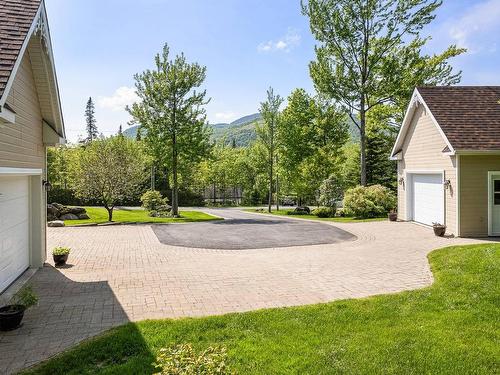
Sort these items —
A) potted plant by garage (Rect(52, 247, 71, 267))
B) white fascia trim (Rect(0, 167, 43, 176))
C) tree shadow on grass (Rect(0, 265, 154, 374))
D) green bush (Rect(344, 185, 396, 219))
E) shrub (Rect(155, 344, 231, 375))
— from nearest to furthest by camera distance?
shrub (Rect(155, 344, 231, 375)), tree shadow on grass (Rect(0, 265, 154, 374)), white fascia trim (Rect(0, 167, 43, 176)), potted plant by garage (Rect(52, 247, 71, 267)), green bush (Rect(344, 185, 396, 219))

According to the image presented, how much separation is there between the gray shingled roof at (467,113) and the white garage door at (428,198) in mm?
2361

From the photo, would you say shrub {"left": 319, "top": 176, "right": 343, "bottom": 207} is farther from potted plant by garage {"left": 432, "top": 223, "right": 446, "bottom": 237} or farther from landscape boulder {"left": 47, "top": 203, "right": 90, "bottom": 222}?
landscape boulder {"left": 47, "top": 203, "right": 90, "bottom": 222}

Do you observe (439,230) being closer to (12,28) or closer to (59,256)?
(59,256)

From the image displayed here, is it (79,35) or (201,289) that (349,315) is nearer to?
(201,289)

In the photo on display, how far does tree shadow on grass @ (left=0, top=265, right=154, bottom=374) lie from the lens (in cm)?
526

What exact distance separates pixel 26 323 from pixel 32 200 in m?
5.00

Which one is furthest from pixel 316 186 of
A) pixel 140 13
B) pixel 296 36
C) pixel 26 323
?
pixel 26 323

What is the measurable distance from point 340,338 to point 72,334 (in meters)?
4.24

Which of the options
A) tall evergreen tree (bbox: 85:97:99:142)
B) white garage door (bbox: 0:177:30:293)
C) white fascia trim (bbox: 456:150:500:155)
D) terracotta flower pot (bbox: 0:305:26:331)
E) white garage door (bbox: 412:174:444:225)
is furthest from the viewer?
tall evergreen tree (bbox: 85:97:99:142)

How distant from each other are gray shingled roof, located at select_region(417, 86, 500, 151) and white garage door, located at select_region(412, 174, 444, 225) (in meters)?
2.36

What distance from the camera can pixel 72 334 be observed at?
6.19 meters

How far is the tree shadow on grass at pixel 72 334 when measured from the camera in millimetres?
5262

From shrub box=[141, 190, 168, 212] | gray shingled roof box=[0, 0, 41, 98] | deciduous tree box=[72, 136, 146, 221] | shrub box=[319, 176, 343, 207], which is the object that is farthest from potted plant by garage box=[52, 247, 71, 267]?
shrub box=[319, 176, 343, 207]

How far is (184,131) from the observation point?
28.5 metres
